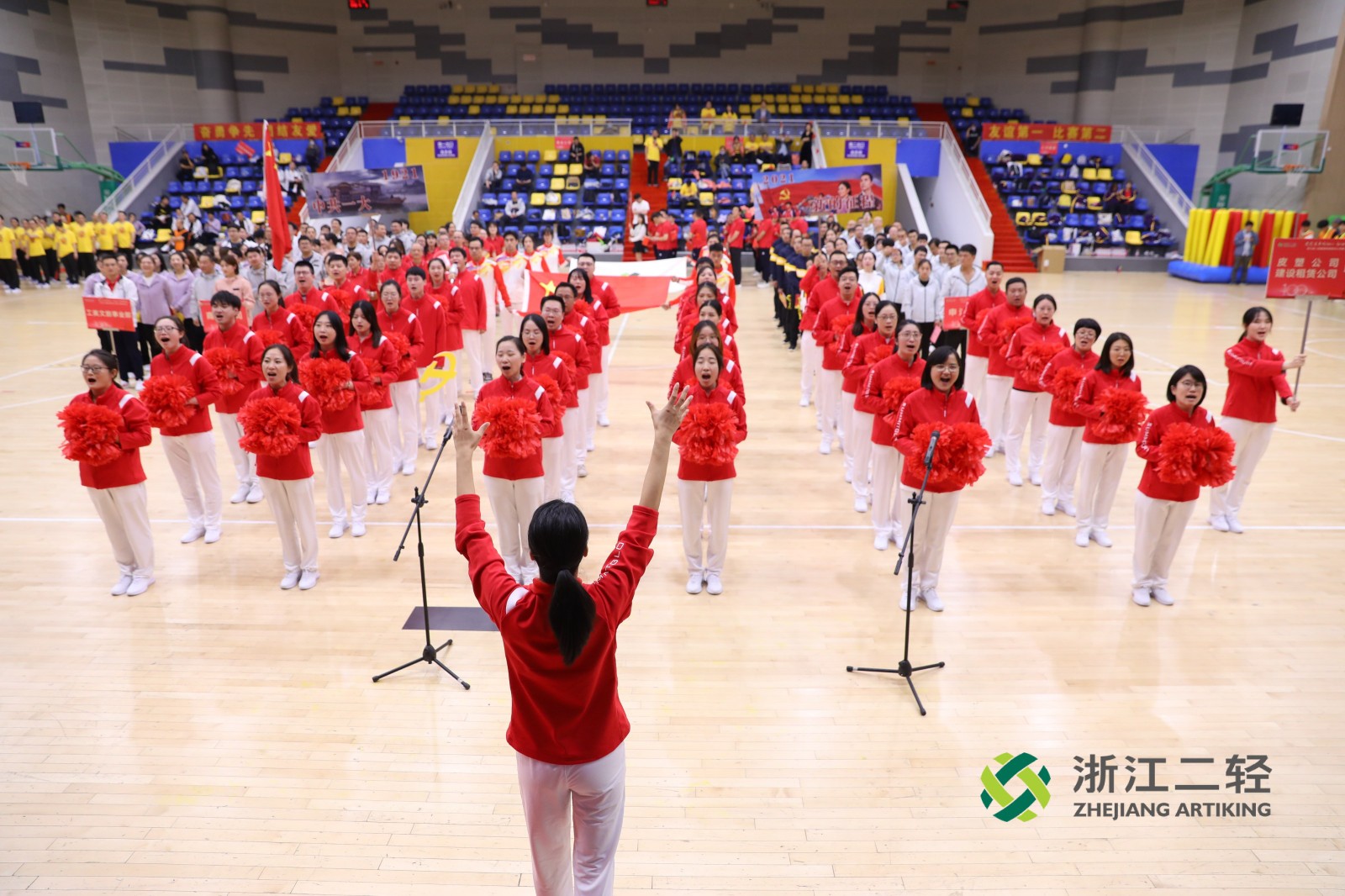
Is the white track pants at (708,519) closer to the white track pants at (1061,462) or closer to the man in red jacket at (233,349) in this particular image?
the white track pants at (1061,462)

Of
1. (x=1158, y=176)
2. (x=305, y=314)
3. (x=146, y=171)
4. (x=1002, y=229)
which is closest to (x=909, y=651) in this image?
(x=305, y=314)

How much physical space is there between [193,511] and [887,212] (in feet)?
76.1

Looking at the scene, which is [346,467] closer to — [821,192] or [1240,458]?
[1240,458]

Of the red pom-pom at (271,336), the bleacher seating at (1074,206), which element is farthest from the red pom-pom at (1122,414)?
the bleacher seating at (1074,206)

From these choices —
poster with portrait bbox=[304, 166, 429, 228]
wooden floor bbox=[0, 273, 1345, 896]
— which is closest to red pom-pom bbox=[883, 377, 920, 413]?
wooden floor bbox=[0, 273, 1345, 896]

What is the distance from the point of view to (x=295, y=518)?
6.02m

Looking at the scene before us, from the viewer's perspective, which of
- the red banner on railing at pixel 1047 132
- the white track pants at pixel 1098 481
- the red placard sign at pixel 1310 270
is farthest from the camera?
the red banner on railing at pixel 1047 132

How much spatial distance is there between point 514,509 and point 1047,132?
2725cm

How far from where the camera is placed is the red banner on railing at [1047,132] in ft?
88.5

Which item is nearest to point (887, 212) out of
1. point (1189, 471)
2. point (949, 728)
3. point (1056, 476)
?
point (1056, 476)

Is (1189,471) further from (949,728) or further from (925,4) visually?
(925,4)

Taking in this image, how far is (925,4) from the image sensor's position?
31.6 m

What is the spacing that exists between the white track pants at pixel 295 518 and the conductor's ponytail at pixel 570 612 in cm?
417

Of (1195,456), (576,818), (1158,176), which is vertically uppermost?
(1158,176)
